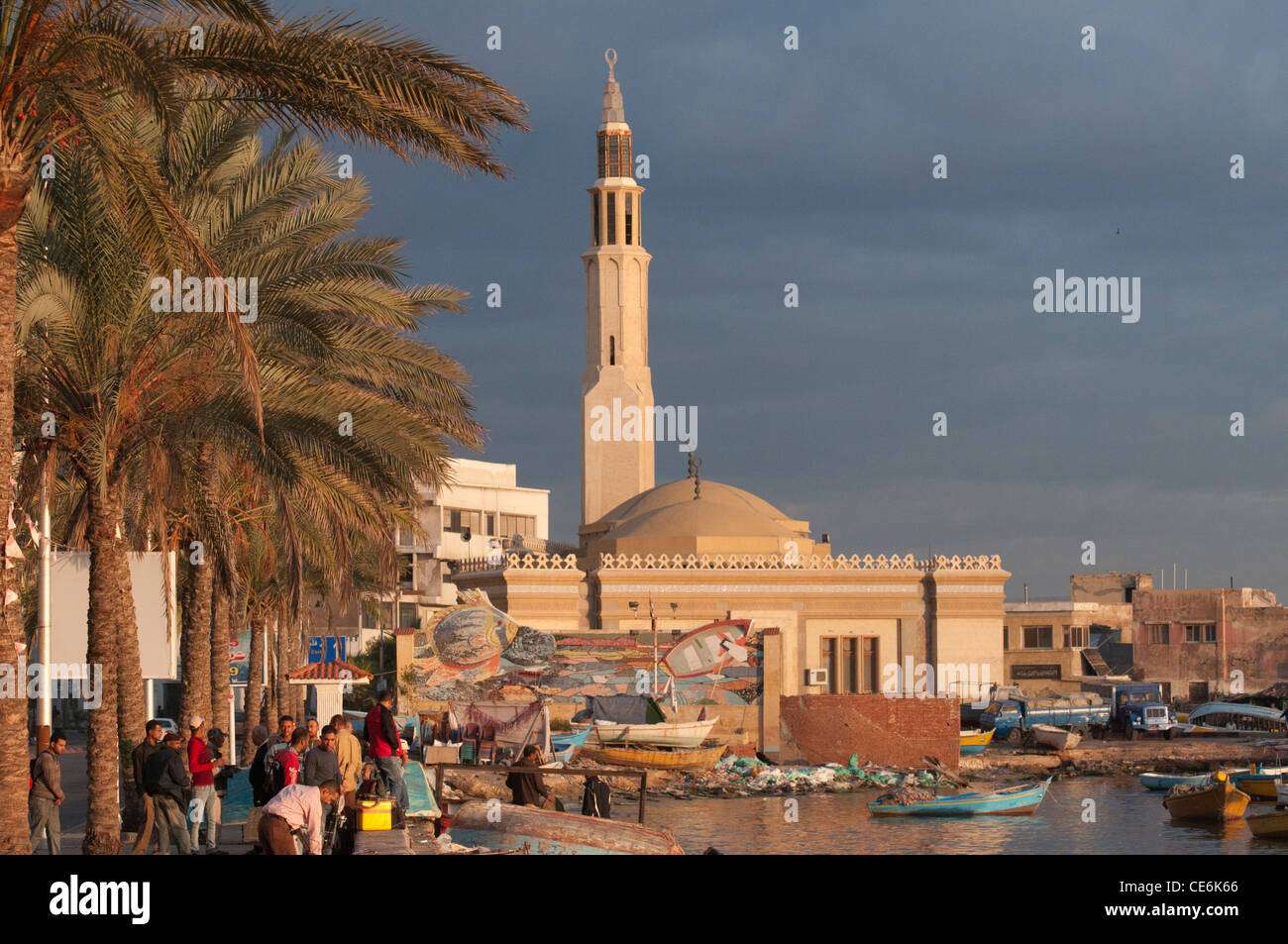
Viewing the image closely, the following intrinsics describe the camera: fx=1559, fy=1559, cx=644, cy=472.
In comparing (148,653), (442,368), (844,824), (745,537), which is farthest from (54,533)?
(745,537)

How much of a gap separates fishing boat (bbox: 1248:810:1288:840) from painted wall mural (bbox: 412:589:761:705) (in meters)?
13.4

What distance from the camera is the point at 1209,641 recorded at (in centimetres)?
6444

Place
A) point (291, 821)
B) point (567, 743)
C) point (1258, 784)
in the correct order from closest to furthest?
point (291, 821), point (1258, 784), point (567, 743)

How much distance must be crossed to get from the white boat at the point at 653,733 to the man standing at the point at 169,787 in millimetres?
25439

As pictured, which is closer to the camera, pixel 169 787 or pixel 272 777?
pixel 169 787

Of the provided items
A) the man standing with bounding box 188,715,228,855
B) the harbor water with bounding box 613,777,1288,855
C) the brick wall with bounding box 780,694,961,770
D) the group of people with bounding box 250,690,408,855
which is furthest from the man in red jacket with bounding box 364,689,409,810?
the brick wall with bounding box 780,694,961,770

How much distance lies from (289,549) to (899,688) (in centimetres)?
3361

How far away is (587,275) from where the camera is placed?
63125mm

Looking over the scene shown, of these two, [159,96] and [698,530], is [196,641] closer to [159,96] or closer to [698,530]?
[159,96]

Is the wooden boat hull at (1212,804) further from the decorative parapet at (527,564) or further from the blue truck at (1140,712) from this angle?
the decorative parapet at (527,564)

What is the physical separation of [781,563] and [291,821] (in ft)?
125

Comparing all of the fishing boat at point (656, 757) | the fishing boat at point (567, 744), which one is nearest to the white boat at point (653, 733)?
the fishing boat at point (656, 757)

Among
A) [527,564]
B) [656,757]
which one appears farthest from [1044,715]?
[527,564]
